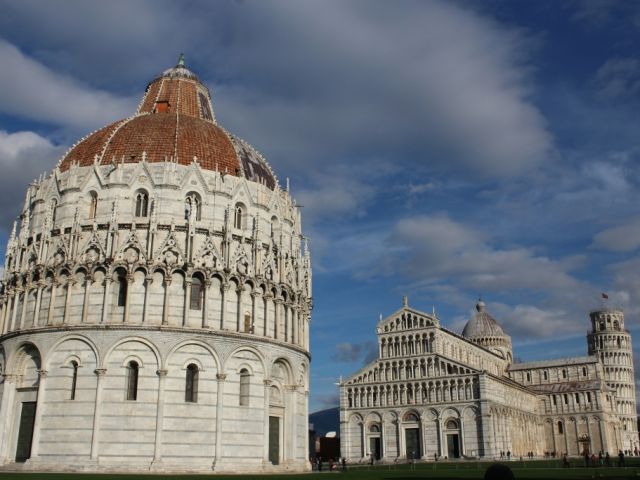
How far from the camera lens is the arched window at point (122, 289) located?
117 ft

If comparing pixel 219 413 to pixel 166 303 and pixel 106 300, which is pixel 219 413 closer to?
pixel 166 303

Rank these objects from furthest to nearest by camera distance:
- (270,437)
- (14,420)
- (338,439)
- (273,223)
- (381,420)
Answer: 1. (338,439)
2. (381,420)
3. (273,223)
4. (270,437)
5. (14,420)

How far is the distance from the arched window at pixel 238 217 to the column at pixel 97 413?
11.3m

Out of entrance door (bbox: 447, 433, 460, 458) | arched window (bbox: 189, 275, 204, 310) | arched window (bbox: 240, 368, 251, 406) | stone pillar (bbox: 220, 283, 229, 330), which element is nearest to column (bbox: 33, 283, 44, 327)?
arched window (bbox: 189, 275, 204, 310)

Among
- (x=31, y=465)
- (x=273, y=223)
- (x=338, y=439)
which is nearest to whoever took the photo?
(x=31, y=465)

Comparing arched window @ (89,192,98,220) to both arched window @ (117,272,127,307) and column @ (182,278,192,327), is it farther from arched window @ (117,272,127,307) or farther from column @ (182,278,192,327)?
column @ (182,278,192,327)

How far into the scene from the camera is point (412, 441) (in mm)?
84062

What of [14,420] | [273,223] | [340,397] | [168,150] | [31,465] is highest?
[168,150]

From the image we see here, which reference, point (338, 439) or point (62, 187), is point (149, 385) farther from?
point (338, 439)

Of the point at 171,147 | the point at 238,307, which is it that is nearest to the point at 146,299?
the point at 238,307

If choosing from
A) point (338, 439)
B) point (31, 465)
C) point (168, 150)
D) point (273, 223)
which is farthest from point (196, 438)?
point (338, 439)

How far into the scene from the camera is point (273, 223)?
42.4 metres

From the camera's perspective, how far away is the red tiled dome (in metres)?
40.2

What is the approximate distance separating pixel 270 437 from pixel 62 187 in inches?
742
